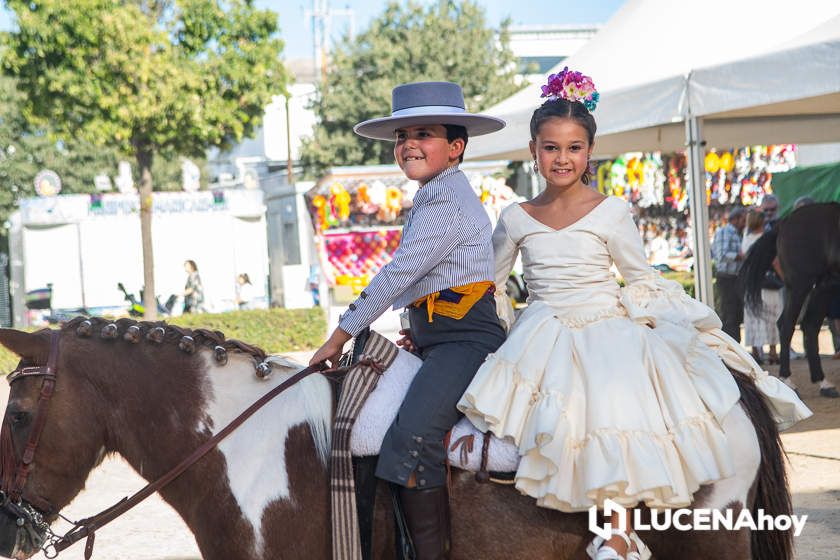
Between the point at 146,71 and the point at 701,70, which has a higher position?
the point at 146,71

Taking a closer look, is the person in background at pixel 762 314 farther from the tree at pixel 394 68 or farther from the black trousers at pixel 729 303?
the tree at pixel 394 68

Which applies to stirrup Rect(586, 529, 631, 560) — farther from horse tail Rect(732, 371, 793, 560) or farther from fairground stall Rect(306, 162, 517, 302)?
fairground stall Rect(306, 162, 517, 302)

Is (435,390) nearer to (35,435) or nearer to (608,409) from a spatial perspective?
(608,409)

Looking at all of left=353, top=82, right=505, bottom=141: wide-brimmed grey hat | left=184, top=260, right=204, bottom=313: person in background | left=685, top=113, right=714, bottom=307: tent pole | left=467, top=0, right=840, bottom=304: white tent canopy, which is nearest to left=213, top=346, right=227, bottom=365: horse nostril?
left=353, top=82, right=505, bottom=141: wide-brimmed grey hat

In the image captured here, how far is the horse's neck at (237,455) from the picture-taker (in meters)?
2.93

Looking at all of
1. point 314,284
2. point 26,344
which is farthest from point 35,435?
point 314,284

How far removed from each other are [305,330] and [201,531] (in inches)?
603

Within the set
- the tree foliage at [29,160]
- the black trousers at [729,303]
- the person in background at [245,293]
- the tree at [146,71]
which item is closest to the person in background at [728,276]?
the black trousers at [729,303]

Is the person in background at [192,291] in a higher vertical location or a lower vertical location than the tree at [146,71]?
lower

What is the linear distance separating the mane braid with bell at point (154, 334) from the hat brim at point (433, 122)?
924 millimetres

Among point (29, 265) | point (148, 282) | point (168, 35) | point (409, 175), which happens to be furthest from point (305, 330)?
point (409, 175)

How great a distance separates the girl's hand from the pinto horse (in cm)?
42

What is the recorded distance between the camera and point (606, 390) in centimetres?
291

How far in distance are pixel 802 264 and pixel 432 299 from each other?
7783mm
